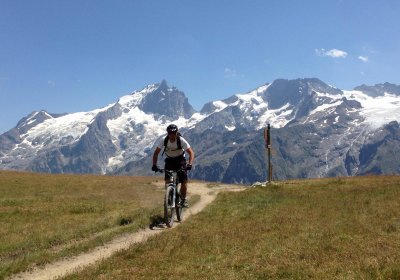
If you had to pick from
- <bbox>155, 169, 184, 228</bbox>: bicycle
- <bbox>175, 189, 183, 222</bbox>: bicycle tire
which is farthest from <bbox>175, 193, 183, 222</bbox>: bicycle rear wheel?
<bbox>155, 169, 184, 228</bbox>: bicycle

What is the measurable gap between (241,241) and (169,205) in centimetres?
536

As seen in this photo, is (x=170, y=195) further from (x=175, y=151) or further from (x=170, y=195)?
(x=175, y=151)

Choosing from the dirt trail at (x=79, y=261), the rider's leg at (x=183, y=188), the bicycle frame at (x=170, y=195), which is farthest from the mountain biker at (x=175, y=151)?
the dirt trail at (x=79, y=261)

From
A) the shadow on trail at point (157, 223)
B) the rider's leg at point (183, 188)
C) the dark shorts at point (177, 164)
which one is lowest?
the shadow on trail at point (157, 223)

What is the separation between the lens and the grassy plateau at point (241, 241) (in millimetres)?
11664

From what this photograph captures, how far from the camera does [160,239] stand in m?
16.2

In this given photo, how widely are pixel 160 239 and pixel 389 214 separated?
11.8 meters

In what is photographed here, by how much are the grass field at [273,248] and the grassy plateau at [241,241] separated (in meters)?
0.03

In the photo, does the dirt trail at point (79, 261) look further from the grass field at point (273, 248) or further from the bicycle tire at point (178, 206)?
the bicycle tire at point (178, 206)

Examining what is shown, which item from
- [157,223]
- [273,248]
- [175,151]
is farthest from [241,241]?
[157,223]

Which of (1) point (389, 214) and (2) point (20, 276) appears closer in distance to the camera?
(2) point (20, 276)

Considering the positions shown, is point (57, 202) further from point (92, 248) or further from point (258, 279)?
point (258, 279)

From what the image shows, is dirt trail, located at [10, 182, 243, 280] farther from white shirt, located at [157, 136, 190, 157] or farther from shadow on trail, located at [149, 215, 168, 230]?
white shirt, located at [157, 136, 190, 157]

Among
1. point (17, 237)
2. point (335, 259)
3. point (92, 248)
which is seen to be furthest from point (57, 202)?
point (335, 259)
